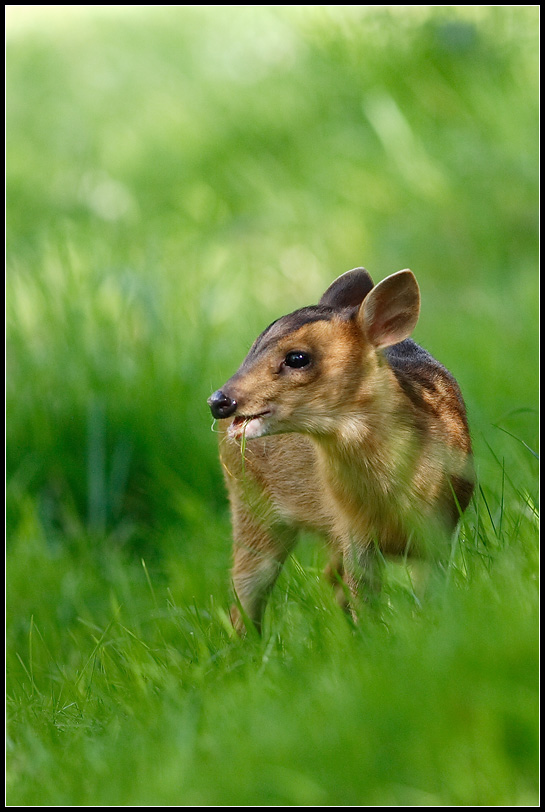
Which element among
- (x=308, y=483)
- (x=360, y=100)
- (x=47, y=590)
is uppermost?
(x=360, y=100)

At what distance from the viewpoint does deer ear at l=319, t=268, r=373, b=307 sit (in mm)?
4148

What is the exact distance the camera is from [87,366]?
6.68 meters

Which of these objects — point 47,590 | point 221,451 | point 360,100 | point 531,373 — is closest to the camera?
point 221,451

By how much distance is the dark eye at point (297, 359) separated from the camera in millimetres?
3746

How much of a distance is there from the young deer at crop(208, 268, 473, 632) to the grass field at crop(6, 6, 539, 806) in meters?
0.15

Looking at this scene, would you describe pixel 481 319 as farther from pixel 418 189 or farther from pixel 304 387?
pixel 304 387

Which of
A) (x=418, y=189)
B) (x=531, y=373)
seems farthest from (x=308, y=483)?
(x=418, y=189)

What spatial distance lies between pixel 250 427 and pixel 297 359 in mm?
281

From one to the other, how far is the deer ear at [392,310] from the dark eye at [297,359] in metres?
0.26

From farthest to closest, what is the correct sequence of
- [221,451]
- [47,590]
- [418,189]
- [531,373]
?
1. [418,189]
2. [531,373]
3. [47,590]
4. [221,451]

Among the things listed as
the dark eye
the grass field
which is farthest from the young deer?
the grass field

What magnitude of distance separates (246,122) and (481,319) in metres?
3.50

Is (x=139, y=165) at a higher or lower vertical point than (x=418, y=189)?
higher

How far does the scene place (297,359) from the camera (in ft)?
12.3
